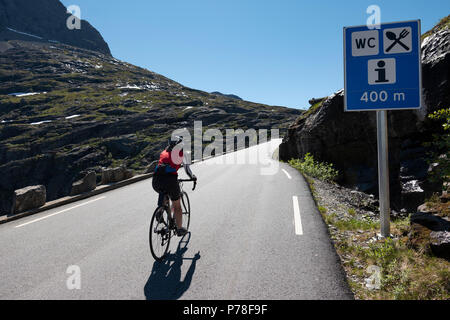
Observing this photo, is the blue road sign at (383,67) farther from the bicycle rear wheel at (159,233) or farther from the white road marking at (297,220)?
the bicycle rear wheel at (159,233)

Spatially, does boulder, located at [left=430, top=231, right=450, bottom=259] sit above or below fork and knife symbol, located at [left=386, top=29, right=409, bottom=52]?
below

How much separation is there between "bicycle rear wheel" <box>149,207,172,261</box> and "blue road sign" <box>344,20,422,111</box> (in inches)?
148

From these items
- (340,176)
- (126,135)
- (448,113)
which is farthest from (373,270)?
(126,135)

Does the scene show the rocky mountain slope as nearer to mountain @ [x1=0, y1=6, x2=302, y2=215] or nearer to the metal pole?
the metal pole

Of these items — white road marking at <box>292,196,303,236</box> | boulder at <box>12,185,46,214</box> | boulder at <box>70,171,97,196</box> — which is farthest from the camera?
boulder at <box>70,171,97,196</box>

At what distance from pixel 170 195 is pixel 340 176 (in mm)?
12693

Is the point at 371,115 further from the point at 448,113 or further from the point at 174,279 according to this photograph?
the point at 174,279

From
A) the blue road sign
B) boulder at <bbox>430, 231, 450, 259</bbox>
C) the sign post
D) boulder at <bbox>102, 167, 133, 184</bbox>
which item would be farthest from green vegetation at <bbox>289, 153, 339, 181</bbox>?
boulder at <bbox>430, 231, 450, 259</bbox>

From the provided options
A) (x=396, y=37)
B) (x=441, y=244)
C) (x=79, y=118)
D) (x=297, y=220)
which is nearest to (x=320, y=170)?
(x=297, y=220)

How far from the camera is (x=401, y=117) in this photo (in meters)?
12.5

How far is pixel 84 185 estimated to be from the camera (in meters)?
11.1

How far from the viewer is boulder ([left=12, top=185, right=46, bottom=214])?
853cm

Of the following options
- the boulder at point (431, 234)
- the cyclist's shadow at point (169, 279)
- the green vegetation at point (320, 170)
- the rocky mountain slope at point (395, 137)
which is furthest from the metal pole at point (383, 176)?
the green vegetation at point (320, 170)

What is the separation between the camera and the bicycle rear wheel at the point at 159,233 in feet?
15.7
